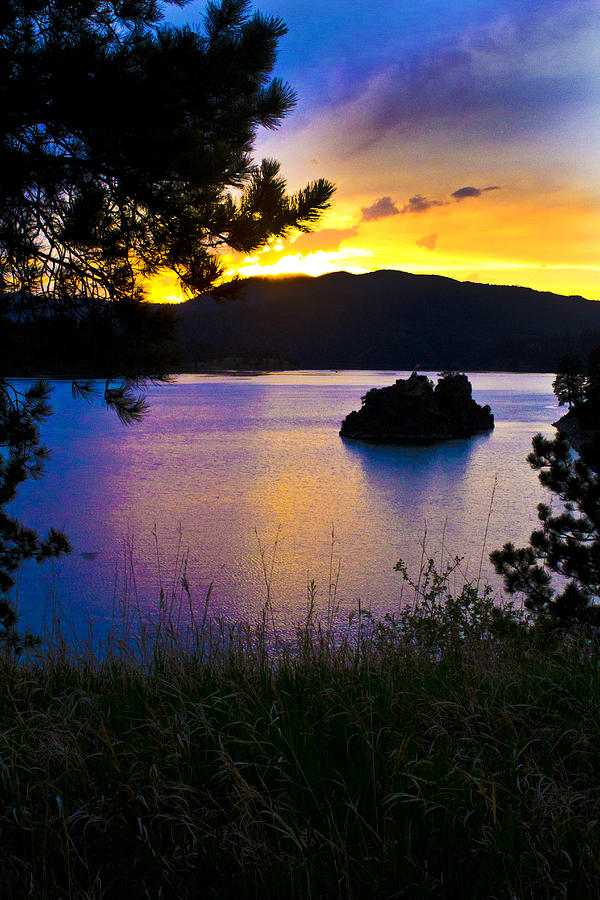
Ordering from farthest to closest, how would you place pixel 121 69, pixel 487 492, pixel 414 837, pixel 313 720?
pixel 487 492, pixel 121 69, pixel 313 720, pixel 414 837

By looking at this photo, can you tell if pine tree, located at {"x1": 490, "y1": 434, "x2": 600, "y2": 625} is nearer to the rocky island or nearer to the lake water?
the lake water

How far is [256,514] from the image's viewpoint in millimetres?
20859

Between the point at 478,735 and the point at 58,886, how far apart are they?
1.86 m

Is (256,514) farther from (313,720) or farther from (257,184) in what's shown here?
(313,720)

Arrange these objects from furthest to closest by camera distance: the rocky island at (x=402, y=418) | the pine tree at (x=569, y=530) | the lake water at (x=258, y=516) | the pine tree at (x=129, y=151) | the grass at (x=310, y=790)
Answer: the rocky island at (x=402, y=418)
the lake water at (x=258, y=516)
the pine tree at (x=569, y=530)
the pine tree at (x=129, y=151)
the grass at (x=310, y=790)

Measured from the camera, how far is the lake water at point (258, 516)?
12.8m

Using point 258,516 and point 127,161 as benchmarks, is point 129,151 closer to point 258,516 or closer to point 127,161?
point 127,161

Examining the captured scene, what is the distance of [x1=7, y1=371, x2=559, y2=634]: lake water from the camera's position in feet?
41.9

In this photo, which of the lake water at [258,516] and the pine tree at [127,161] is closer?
the pine tree at [127,161]

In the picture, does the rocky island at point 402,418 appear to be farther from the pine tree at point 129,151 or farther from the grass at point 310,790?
the grass at point 310,790

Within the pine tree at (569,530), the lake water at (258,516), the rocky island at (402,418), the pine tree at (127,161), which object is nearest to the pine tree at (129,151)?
the pine tree at (127,161)

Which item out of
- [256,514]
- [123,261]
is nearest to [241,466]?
[256,514]

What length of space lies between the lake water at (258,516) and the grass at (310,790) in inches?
129

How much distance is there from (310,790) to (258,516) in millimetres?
18387
